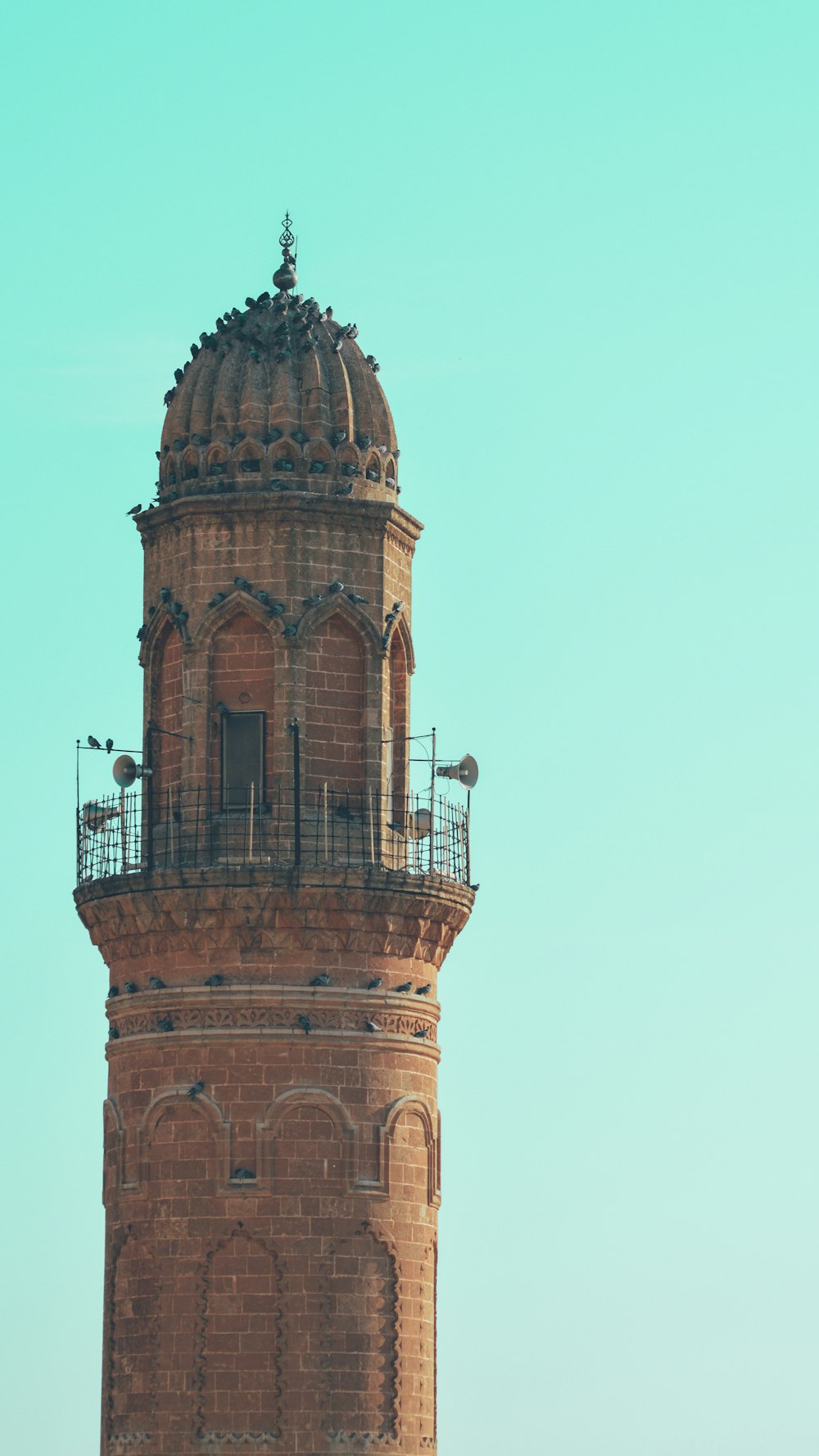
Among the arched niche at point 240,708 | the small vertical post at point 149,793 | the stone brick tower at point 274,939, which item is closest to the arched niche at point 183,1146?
the stone brick tower at point 274,939

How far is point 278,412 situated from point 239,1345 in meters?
16.0

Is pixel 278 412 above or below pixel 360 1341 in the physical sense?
above

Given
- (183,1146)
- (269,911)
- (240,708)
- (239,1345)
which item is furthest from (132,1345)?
(240,708)

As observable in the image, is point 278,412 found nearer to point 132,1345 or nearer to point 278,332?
point 278,332

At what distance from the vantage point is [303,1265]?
7425 cm

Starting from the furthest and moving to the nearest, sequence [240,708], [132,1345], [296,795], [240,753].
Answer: [240,708] < [240,753] < [296,795] < [132,1345]

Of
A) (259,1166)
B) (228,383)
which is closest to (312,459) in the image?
(228,383)

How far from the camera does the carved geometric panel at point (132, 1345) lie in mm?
74500

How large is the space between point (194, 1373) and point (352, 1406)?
2652 mm

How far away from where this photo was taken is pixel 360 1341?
74.4 m

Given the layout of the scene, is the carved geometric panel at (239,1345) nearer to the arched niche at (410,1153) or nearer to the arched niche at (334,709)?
the arched niche at (410,1153)

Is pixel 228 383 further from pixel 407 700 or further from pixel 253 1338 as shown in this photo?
pixel 253 1338

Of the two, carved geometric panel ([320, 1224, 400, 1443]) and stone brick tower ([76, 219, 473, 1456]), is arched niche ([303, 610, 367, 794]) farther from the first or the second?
carved geometric panel ([320, 1224, 400, 1443])

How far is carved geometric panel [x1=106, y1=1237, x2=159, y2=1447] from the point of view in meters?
74.5
